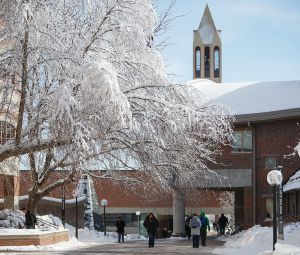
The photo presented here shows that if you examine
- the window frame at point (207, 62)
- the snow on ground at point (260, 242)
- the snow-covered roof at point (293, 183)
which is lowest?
the snow on ground at point (260, 242)

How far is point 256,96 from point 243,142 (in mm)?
3869

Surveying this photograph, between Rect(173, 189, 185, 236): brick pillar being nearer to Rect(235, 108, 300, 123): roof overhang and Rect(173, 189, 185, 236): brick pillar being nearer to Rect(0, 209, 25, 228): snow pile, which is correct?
Rect(235, 108, 300, 123): roof overhang

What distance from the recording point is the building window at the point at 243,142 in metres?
42.4

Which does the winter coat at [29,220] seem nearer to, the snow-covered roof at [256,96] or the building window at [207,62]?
the snow-covered roof at [256,96]

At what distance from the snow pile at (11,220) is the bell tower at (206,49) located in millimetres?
87538

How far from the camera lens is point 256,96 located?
44.8m

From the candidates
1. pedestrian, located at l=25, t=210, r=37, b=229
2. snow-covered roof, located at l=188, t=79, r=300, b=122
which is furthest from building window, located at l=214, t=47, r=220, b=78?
pedestrian, located at l=25, t=210, r=37, b=229

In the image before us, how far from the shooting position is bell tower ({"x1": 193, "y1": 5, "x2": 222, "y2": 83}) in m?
118

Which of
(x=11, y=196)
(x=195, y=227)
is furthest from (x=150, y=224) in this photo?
(x=11, y=196)

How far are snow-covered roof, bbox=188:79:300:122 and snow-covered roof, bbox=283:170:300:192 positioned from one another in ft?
12.3

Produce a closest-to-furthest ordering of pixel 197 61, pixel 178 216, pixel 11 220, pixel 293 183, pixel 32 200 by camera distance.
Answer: pixel 32 200
pixel 11 220
pixel 293 183
pixel 178 216
pixel 197 61

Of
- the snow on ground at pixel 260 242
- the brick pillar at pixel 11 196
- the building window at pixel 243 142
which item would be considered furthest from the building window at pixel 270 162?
the brick pillar at pixel 11 196

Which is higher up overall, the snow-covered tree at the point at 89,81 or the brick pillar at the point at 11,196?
the snow-covered tree at the point at 89,81

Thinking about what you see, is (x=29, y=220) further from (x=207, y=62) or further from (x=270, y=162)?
(x=207, y=62)
